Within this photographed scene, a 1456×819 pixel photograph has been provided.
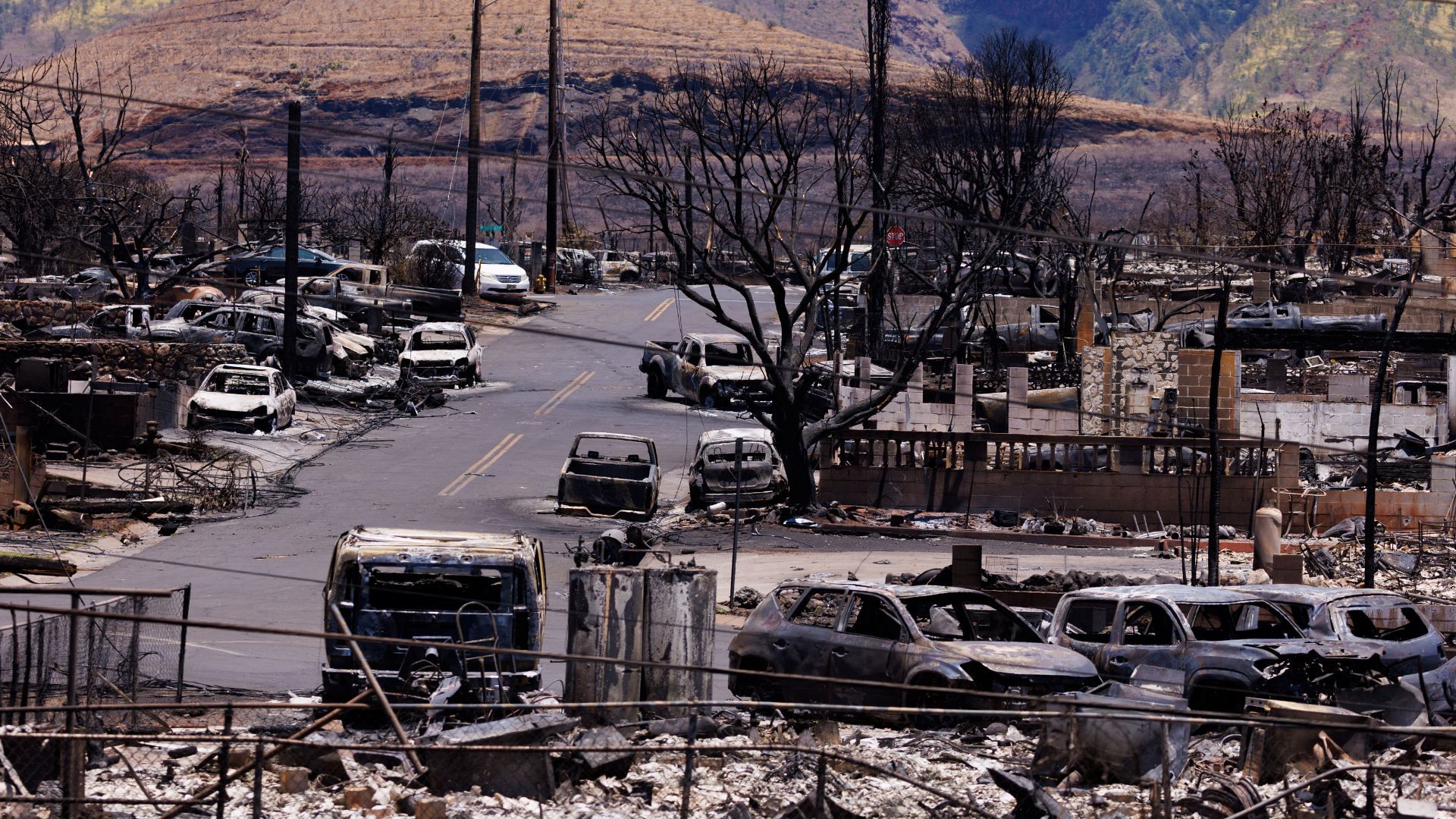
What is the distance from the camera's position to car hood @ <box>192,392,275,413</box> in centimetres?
3198

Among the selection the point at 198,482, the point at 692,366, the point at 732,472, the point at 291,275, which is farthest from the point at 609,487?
the point at 291,275

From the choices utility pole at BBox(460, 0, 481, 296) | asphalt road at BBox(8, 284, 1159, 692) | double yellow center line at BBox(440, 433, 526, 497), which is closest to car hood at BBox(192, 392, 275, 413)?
asphalt road at BBox(8, 284, 1159, 692)

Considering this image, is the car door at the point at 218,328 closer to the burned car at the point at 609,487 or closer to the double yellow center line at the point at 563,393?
the double yellow center line at the point at 563,393

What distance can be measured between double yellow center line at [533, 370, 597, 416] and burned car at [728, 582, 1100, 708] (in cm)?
2246

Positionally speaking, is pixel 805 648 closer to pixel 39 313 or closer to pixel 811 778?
pixel 811 778

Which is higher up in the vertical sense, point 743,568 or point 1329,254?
→ point 1329,254

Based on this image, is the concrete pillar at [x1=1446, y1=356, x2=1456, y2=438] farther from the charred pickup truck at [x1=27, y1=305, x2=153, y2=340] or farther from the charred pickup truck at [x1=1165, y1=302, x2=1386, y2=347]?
the charred pickup truck at [x1=27, y1=305, x2=153, y2=340]

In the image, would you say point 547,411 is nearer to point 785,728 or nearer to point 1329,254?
point 785,728

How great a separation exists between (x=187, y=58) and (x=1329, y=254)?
13909cm

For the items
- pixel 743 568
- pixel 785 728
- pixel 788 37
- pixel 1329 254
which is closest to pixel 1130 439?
pixel 743 568

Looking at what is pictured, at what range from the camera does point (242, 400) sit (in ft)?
106

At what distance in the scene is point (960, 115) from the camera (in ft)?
175

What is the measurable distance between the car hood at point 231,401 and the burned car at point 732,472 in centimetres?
911

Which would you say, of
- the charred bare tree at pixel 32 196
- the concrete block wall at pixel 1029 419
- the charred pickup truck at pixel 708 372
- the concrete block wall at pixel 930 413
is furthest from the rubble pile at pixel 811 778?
the charred bare tree at pixel 32 196
